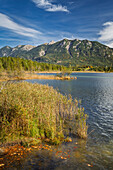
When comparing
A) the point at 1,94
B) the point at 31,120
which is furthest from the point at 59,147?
the point at 1,94

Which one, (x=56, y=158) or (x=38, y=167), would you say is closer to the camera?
(x=38, y=167)

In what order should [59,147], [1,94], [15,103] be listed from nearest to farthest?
1. [59,147]
2. [15,103]
3. [1,94]

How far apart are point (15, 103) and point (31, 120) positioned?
84.7 inches

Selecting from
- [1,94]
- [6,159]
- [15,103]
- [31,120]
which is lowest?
[6,159]

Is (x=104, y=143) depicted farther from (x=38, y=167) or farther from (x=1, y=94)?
(x=1, y=94)

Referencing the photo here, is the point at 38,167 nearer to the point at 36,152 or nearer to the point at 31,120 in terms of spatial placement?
the point at 36,152

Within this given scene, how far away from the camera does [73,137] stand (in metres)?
11.2

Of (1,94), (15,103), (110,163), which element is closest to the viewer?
(110,163)

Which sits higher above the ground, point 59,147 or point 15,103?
point 15,103

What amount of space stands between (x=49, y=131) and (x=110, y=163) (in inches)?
214

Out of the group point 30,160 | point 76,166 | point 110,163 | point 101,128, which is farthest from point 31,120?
point 101,128

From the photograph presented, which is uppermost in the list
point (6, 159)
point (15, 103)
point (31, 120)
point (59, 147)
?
point (15, 103)

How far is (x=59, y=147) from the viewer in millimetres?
9148

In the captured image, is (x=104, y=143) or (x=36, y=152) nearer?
(x=36, y=152)
